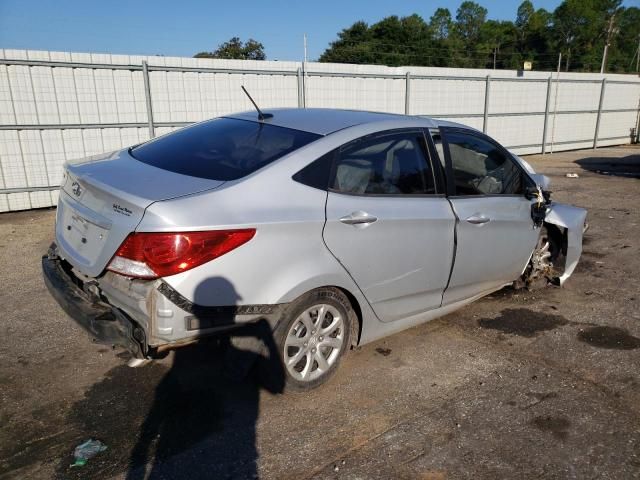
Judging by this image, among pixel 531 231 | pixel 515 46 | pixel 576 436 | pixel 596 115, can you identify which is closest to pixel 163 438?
pixel 576 436

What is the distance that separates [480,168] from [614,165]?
13214 millimetres

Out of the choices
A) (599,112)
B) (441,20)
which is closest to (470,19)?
(441,20)

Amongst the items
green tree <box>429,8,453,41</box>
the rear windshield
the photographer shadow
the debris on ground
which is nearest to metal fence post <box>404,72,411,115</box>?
the rear windshield

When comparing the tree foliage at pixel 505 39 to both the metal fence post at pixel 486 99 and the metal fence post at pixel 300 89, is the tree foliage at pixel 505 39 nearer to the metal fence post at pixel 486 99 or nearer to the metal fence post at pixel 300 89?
the metal fence post at pixel 486 99

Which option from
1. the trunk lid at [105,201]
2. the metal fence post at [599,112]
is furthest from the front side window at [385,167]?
the metal fence post at [599,112]

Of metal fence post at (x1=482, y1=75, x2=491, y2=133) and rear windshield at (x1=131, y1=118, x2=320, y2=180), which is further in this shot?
metal fence post at (x1=482, y1=75, x2=491, y2=133)

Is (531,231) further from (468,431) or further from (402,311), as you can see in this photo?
(468,431)

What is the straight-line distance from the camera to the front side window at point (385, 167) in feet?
10.5

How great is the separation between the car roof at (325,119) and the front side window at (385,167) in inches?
6.1

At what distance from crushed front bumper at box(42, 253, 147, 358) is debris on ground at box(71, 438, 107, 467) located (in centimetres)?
51

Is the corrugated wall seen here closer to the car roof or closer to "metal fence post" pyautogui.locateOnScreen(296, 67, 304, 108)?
"metal fence post" pyautogui.locateOnScreen(296, 67, 304, 108)

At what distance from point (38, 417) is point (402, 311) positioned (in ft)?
7.56

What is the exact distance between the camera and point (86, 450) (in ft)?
8.91

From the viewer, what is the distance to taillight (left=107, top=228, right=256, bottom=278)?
8.32 ft
